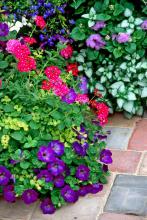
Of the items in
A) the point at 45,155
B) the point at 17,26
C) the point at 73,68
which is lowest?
the point at 45,155

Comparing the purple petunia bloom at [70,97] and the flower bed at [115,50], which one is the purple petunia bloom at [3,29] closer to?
the purple petunia bloom at [70,97]

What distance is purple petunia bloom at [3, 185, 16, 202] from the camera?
3.08 metres

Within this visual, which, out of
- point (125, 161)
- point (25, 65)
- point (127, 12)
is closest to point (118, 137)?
point (125, 161)

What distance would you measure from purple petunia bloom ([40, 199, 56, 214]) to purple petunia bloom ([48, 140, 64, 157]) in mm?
266

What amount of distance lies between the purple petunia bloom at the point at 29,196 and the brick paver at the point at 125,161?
625 millimetres

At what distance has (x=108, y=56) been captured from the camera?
13.3 feet

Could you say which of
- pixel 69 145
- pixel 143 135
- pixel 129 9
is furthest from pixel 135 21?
pixel 69 145

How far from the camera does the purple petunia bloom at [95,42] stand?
392 centimetres

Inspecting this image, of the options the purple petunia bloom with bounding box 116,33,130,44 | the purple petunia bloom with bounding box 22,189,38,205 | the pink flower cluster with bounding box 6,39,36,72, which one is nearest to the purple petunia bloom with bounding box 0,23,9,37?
the pink flower cluster with bounding box 6,39,36,72

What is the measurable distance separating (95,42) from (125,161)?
883 millimetres

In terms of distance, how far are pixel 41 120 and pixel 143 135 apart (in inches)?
38.6

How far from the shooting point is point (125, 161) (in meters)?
3.59

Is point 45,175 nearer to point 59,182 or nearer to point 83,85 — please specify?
point 59,182

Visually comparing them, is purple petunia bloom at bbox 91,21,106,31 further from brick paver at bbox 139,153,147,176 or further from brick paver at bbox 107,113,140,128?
brick paver at bbox 139,153,147,176
